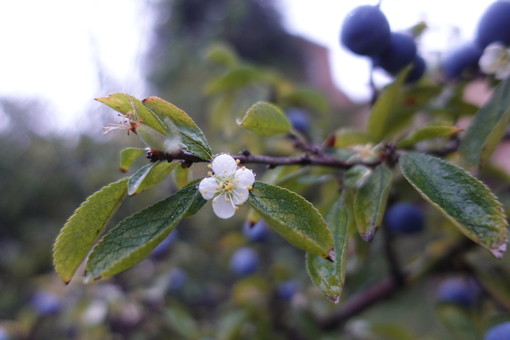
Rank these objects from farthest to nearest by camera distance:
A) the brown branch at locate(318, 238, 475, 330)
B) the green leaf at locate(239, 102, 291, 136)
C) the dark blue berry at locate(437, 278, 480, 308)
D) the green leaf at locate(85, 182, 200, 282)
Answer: the dark blue berry at locate(437, 278, 480, 308) → the brown branch at locate(318, 238, 475, 330) → the green leaf at locate(239, 102, 291, 136) → the green leaf at locate(85, 182, 200, 282)

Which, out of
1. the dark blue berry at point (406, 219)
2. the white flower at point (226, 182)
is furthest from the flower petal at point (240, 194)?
the dark blue berry at point (406, 219)

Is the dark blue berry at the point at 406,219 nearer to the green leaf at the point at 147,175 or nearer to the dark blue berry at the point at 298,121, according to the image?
the dark blue berry at the point at 298,121

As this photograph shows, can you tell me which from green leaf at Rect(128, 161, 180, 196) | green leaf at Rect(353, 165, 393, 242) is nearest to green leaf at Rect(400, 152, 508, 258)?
green leaf at Rect(353, 165, 393, 242)

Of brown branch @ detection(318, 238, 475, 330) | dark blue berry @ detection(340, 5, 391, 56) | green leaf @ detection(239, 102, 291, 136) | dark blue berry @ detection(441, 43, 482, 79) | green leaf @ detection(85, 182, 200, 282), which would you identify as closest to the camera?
green leaf @ detection(85, 182, 200, 282)

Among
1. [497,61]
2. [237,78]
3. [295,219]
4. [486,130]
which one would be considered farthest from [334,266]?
[237,78]

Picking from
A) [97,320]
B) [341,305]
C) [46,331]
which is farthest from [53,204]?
[341,305]

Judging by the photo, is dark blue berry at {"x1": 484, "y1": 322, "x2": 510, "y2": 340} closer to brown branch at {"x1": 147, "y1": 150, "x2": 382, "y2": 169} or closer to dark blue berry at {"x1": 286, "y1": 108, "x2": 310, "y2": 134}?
brown branch at {"x1": 147, "y1": 150, "x2": 382, "y2": 169}
